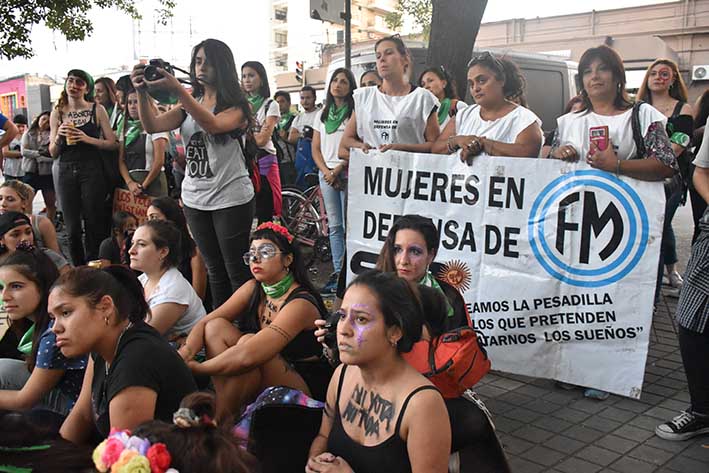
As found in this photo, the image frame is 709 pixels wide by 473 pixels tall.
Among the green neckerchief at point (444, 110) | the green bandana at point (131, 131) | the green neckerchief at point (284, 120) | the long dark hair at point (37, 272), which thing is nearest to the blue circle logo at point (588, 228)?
the green neckerchief at point (444, 110)

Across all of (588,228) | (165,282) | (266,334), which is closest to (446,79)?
(588,228)

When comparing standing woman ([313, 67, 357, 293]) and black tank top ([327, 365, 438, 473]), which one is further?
standing woman ([313, 67, 357, 293])

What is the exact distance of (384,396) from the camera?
2283mm

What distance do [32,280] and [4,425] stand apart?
6.83 ft

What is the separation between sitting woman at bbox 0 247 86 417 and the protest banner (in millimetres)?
2324

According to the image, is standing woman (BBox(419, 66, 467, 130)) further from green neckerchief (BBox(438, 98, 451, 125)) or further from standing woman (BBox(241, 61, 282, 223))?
standing woman (BBox(241, 61, 282, 223))

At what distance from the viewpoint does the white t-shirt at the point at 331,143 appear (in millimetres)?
6129

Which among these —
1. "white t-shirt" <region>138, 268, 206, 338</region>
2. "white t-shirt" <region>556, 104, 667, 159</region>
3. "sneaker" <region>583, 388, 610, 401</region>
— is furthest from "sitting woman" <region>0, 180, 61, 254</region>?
"sneaker" <region>583, 388, 610, 401</region>

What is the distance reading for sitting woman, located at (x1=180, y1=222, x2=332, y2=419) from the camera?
3.21 metres

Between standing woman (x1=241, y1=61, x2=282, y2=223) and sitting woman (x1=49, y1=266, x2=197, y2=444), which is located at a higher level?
standing woman (x1=241, y1=61, x2=282, y2=223)

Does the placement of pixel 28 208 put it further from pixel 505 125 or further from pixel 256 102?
pixel 505 125

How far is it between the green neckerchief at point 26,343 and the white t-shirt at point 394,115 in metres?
2.68

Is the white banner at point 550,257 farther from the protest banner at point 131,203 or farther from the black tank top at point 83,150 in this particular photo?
the black tank top at point 83,150

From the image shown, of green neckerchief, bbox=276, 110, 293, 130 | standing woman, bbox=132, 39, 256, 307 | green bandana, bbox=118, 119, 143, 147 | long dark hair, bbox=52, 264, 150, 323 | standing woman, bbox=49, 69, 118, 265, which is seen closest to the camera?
long dark hair, bbox=52, 264, 150, 323
